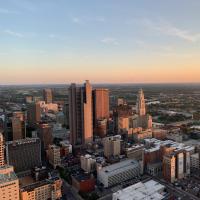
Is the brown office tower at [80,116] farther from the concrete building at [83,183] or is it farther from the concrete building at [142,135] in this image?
the concrete building at [83,183]

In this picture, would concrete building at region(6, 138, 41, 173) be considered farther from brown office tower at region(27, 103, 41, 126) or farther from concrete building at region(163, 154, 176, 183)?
brown office tower at region(27, 103, 41, 126)

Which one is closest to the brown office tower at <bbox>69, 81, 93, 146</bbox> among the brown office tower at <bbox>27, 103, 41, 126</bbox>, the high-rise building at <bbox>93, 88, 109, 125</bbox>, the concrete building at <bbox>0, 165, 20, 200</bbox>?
the high-rise building at <bbox>93, 88, 109, 125</bbox>

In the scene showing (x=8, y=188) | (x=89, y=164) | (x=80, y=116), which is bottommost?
(x=89, y=164)

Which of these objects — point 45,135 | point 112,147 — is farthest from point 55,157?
point 112,147

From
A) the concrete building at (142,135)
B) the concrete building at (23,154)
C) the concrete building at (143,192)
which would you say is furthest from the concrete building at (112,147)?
the concrete building at (143,192)

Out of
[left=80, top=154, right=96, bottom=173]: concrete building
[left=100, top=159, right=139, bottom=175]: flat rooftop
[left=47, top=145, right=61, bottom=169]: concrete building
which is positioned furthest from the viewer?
[left=47, top=145, right=61, bottom=169]: concrete building

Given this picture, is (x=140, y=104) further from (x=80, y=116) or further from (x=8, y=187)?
(x=8, y=187)
